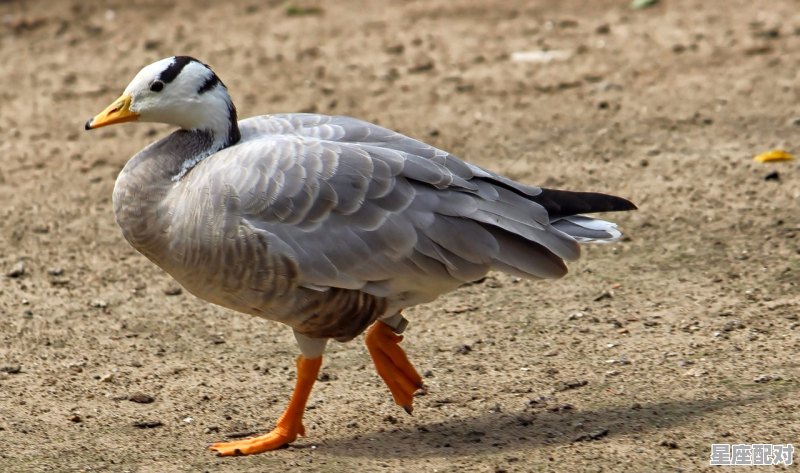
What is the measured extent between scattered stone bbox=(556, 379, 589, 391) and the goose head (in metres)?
1.99

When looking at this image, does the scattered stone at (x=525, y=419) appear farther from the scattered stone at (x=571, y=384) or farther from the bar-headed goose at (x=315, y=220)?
the bar-headed goose at (x=315, y=220)

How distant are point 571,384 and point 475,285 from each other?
1.45m

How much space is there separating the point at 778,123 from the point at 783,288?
2597 millimetres

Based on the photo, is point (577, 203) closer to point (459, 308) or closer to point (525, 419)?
point (525, 419)

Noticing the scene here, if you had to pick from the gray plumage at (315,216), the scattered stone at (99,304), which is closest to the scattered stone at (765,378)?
the gray plumage at (315,216)

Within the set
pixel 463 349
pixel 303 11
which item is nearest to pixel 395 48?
pixel 303 11

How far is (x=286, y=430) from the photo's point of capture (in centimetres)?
534

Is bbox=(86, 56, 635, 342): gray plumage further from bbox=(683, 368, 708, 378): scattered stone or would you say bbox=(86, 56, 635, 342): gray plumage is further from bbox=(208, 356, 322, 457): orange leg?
A: bbox=(683, 368, 708, 378): scattered stone

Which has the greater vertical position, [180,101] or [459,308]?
[180,101]

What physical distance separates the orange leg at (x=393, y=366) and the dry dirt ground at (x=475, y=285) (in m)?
0.16

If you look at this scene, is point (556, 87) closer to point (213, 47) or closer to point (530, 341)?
point (213, 47)

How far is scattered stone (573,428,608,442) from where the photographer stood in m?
5.13

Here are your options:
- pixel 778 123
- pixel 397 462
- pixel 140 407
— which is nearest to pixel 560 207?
pixel 397 462

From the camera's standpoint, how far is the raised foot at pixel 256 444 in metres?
5.26
